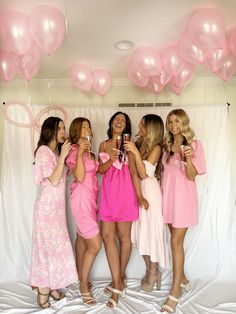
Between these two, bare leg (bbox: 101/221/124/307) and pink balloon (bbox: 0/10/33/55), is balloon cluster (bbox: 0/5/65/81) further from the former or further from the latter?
bare leg (bbox: 101/221/124/307)

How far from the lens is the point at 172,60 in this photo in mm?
2156

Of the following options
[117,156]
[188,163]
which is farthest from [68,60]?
[188,163]

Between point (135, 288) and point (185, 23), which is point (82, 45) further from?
point (135, 288)

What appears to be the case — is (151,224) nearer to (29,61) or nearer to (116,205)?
(116,205)

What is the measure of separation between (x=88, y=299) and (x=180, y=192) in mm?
1118

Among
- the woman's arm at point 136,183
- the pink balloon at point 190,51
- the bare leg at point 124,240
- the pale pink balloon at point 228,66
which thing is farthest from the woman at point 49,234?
the pale pink balloon at point 228,66

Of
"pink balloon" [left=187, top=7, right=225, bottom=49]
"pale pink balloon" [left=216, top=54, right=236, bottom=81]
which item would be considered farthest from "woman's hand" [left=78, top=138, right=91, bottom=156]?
"pale pink balloon" [left=216, top=54, right=236, bottom=81]

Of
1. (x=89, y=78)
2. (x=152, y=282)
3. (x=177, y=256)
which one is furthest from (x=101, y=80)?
(x=152, y=282)

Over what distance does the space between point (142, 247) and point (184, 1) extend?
1.77 meters

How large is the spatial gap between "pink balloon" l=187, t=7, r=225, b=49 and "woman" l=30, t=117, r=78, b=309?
119cm

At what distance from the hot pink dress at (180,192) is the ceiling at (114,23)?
875 millimetres

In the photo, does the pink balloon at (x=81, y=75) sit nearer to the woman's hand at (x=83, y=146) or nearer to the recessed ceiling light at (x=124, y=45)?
the recessed ceiling light at (x=124, y=45)

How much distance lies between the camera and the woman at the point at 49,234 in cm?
219

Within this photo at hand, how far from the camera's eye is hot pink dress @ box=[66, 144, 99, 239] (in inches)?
89.1
